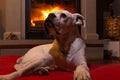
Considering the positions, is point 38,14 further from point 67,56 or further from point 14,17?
point 67,56

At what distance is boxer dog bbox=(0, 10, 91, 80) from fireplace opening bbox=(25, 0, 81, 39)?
85.9 inches

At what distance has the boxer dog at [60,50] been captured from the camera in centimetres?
137

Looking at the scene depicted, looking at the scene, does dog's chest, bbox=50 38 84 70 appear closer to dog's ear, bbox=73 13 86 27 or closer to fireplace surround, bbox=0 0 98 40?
dog's ear, bbox=73 13 86 27

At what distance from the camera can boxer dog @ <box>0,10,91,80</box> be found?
1369 millimetres

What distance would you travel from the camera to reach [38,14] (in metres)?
3.73

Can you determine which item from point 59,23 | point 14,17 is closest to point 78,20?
point 59,23

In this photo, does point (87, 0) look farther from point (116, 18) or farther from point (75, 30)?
point (75, 30)

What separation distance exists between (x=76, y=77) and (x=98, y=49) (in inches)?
108

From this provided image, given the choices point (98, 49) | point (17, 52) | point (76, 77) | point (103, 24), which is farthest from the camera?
point (103, 24)

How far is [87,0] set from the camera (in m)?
3.85

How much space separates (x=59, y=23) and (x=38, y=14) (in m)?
2.39

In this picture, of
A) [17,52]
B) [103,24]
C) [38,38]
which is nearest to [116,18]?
[103,24]

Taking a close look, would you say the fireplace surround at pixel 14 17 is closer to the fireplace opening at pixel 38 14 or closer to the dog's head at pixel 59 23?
the fireplace opening at pixel 38 14

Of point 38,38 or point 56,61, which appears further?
point 38,38
